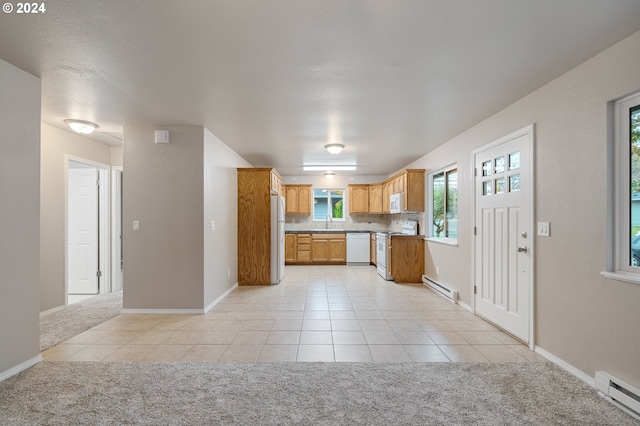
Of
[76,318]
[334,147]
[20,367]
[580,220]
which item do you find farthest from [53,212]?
[580,220]

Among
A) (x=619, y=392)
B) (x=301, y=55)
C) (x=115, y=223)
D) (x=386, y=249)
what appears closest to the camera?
(x=619, y=392)

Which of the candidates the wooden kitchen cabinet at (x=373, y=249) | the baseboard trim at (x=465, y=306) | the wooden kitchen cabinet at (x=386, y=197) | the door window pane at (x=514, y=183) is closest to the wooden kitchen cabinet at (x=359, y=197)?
the wooden kitchen cabinet at (x=386, y=197)

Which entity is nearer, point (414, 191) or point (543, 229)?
point (543, 229)

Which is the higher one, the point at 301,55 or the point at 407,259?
the point at 301,55

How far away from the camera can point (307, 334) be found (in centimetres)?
332

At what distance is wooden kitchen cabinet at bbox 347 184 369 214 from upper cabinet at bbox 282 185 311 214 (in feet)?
3.98

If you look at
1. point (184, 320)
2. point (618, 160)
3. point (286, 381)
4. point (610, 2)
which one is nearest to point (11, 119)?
point (184, 320)

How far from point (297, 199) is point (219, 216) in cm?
397

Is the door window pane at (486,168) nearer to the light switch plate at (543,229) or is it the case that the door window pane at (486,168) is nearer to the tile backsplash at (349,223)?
the light switch plate at (543,229)

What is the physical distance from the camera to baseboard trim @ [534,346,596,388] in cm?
230

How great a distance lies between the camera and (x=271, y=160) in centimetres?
652

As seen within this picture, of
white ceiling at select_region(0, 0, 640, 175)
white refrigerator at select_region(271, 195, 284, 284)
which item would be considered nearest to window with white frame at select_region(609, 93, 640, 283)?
white ceiling at select_region(0, 0, 640, 175)

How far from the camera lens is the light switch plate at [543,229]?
276 centimetres

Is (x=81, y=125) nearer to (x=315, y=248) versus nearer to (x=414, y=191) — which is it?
(x=414, y=191)
